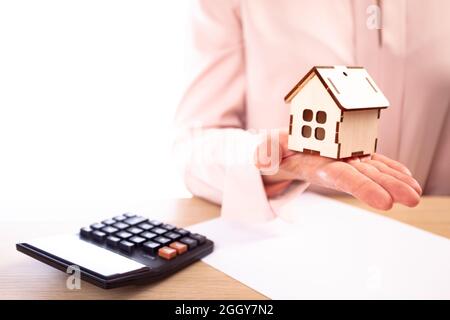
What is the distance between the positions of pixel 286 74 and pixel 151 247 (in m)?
0.20

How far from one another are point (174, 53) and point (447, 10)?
30cm

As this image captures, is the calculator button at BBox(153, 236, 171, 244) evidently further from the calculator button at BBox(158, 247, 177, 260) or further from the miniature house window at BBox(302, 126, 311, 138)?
the miniature house window at BBox(302, 126, 311, 138)

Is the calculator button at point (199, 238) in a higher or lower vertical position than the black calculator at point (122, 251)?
lower

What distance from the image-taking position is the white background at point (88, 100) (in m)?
0.52

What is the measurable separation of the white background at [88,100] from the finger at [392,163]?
11.8 inches

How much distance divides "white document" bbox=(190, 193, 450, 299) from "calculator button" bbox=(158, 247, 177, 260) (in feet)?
0.11

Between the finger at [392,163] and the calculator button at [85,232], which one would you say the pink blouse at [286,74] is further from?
the calculator button at [85,232]

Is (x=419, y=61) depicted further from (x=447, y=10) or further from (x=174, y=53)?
(x=174, y=53)

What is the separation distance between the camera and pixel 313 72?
10.3 inches

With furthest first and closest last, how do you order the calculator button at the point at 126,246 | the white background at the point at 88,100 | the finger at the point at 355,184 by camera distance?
1. the white background at the point at 88,100
2. the calculator button at the point at 126,246
3. the finger at the point at 355,184

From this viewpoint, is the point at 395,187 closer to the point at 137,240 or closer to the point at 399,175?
the point at 399,175

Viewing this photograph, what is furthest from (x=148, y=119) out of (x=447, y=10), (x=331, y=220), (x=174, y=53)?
(x=447, y=10)

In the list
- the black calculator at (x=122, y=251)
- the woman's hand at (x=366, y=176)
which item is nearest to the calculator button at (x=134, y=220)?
the black calculator at (x=122, y=251)

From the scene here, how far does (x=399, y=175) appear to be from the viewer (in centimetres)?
25
